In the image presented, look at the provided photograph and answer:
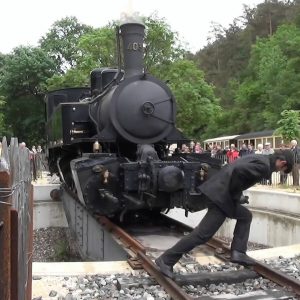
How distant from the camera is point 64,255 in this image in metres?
12.0

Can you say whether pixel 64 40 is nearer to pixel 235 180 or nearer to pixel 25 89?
pixel 25 89

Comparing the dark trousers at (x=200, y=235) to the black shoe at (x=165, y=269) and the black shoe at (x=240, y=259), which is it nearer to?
the black shoe at (x=165, y=269)

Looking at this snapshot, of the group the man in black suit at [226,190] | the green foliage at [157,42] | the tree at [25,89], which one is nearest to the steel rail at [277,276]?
the man in black suit at [226,190]

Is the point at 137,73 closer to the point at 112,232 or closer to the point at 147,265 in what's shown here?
the point at 112,232

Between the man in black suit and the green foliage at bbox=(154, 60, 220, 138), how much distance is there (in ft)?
69.1

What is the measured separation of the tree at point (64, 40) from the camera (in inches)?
1794

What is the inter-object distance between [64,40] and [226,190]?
146 ft

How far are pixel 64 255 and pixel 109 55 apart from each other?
17.1 m

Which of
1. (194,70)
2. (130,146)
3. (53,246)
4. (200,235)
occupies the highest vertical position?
(194,70)

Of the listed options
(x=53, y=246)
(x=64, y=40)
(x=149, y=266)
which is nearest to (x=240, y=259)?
(x=149, y=266)

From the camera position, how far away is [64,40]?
1871 inches

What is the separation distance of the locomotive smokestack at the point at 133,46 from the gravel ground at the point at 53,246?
185 inches

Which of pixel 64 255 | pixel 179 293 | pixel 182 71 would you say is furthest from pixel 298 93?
pixel 179 293

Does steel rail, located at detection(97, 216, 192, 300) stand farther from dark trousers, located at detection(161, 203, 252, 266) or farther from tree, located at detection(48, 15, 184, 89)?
tree, located at detection(48, 15, 184, 89)
